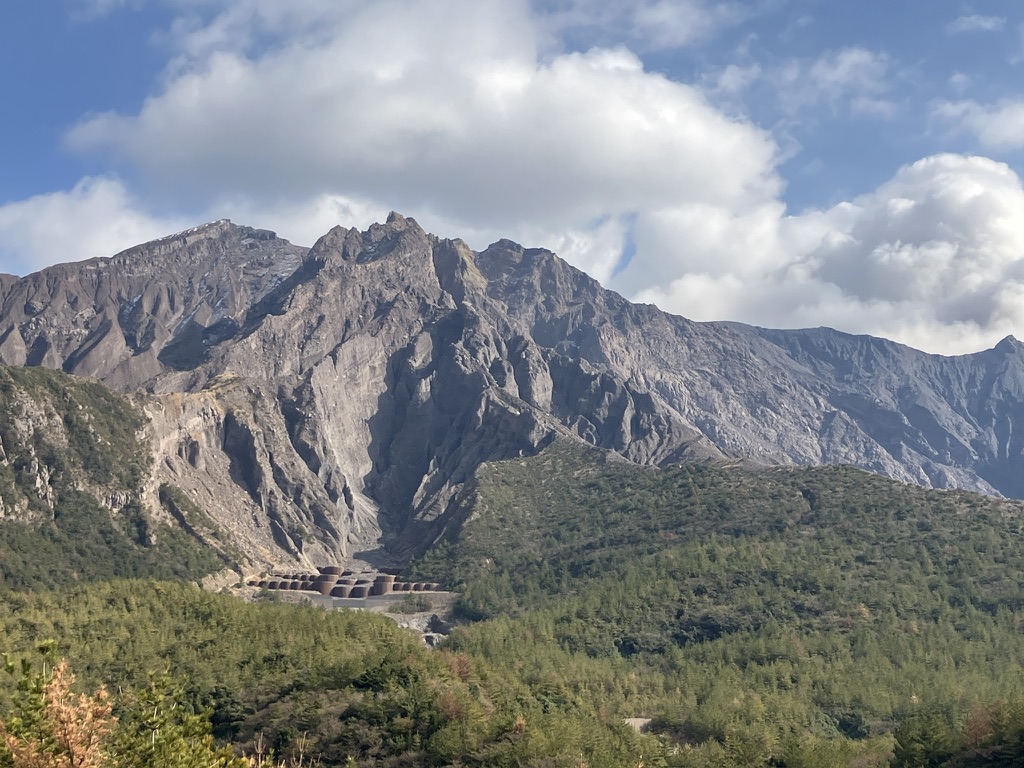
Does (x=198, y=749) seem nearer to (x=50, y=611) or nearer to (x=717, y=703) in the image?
(x=717, y=703)

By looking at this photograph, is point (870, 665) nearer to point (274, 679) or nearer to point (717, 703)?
point (717, 703)

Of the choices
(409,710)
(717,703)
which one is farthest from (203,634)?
(717,703)

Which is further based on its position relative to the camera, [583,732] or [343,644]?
[343,644]

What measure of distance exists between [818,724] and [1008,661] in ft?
155

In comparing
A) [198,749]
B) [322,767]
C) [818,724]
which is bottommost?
[818,724]

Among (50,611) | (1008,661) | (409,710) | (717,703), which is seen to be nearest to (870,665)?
(1008,661)

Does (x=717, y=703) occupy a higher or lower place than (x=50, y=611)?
lower

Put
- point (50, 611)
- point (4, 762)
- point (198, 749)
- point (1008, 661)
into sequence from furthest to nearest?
point (1008, 661)
point (50, 611)
point (198, 749)
point (4, 762)

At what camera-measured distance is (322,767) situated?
101 meters

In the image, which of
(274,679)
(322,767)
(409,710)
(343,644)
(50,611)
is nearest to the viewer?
(322,767)

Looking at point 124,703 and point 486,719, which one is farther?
point 486,719

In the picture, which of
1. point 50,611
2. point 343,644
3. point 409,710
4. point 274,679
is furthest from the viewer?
point 50,611

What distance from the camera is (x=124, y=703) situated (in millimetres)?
41906

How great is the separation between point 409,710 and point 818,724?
8087 cm
